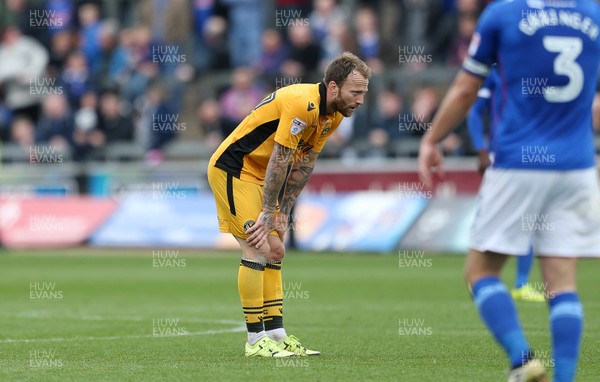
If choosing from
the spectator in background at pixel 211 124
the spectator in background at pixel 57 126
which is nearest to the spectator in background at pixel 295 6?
the spectator in background at pixel 211 124

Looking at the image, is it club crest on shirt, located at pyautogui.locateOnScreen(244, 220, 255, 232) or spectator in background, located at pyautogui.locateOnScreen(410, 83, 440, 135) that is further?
spectator in background, located at pyautogui.locateOnScreen(410, 83, 440, 135)

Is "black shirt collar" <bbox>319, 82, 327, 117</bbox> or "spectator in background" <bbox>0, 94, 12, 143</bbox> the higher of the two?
"black shirt collar" <bbox>319, 82, 327, 117</bbox>

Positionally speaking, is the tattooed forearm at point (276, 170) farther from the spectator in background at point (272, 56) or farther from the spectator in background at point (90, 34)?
the spectator in background at point (90, 34)

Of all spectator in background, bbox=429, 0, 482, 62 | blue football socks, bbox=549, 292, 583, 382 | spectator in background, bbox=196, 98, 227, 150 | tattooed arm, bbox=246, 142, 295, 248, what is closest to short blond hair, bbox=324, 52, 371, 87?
tattooed arm, bbox=246, 142, 295, 248

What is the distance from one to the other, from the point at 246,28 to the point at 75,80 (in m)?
4.03

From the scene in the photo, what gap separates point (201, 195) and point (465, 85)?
57.6 ft

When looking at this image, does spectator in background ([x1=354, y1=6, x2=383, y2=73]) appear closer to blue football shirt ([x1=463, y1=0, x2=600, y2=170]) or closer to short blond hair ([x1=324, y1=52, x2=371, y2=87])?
short blond hair ([x1=324, y1=52, x2=371, y2=87])

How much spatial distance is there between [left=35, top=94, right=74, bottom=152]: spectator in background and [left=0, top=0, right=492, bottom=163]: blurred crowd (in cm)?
3

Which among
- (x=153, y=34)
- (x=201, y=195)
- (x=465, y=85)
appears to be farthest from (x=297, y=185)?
(x=153, y=34)

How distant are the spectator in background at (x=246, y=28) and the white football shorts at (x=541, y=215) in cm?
2155

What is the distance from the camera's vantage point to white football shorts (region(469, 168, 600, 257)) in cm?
673

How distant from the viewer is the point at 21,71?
29.9 meters

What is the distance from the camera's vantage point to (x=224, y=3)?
27.9 metres

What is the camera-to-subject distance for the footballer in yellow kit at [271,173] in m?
9.11
